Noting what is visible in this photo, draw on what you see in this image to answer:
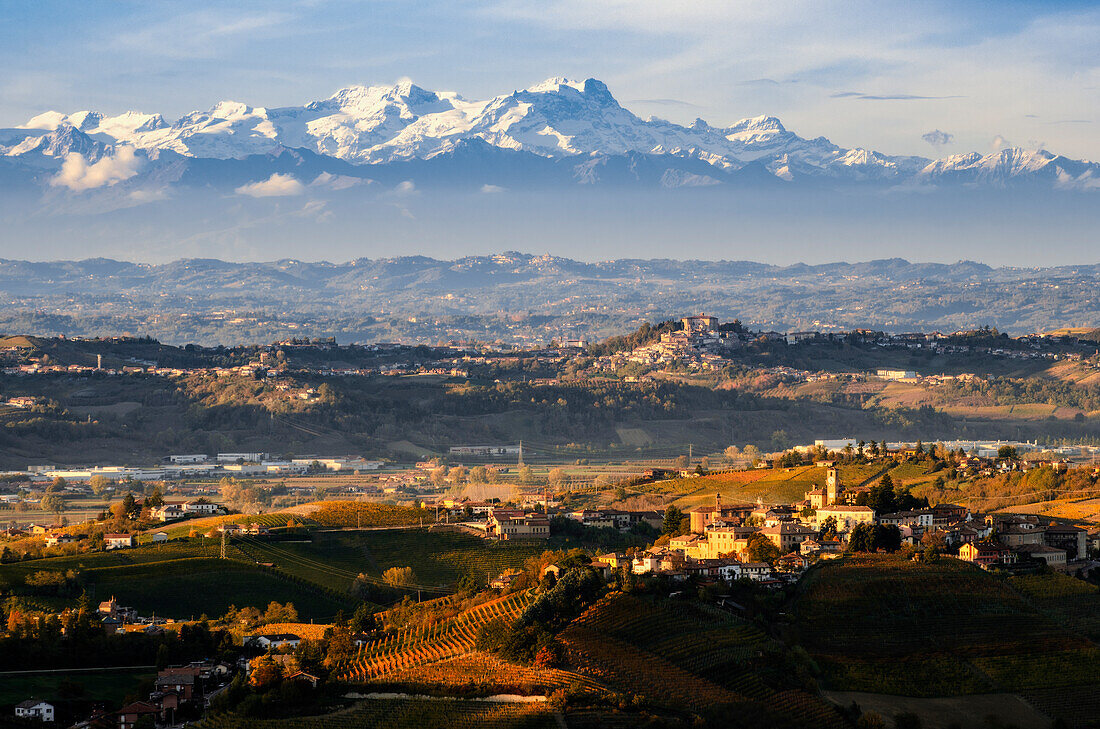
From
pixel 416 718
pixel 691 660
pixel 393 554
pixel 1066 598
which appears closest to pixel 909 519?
pixel 1066 598

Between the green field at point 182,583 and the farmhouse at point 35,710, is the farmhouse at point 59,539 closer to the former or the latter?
the green field at point 182,583

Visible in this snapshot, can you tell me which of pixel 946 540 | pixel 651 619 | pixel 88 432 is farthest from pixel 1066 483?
pixel 88 432

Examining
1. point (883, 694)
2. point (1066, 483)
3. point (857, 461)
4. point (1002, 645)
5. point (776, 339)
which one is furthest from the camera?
point (776, 339)

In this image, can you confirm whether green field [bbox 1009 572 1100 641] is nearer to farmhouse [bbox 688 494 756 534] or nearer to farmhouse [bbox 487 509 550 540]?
farmhouse [bbox 688 494 756 534]

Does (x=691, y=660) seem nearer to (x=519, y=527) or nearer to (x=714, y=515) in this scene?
(x=714, y=515)

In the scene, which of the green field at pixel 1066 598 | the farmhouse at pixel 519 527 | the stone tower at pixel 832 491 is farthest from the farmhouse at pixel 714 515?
the green field at pixel 1066 598

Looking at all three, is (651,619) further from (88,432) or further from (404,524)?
(88,432)

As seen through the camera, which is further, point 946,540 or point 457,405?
point 457,405

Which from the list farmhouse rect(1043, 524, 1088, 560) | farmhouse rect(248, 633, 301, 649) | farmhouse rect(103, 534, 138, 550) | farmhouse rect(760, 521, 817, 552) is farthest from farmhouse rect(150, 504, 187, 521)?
farmhouse rect(1043, 524, 1088, 560)
